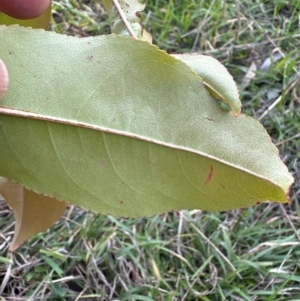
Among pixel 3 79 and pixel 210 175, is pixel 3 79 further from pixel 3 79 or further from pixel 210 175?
pixel 210 175

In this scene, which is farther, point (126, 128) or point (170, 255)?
point (170, 255)

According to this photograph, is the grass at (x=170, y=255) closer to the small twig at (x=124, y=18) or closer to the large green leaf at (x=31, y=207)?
the large green leaf at (x=31, y=207)

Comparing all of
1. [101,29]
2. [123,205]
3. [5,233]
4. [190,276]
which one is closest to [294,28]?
[101,29]

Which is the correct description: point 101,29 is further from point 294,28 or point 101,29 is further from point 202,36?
point 294,28

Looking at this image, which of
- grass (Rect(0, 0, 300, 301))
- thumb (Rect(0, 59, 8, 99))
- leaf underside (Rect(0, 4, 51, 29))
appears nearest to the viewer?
thumb (Rect(0, 59, 8, 99))

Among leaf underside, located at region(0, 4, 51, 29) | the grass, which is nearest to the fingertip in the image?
leaf underside, located at region(0, 4, 51, 29)

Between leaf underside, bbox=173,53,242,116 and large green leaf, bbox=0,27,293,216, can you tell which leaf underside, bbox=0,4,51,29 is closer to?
large green leaf, bbox=0,27,293,216

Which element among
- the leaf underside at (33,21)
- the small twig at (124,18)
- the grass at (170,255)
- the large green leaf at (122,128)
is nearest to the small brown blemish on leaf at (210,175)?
the large green leaf at (122,128)

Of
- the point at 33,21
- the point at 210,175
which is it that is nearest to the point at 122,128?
the point at 210,175

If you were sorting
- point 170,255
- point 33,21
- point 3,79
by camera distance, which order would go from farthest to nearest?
point 170,255, point 33,21, point 3,79
